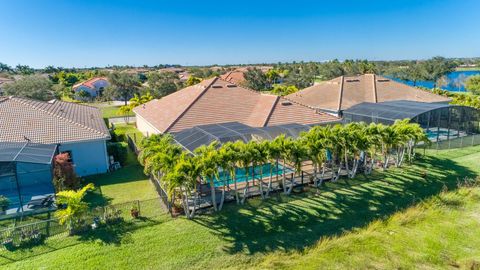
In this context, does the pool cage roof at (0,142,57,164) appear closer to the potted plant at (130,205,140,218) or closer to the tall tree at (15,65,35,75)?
the potted plant at (130,205,140,218)

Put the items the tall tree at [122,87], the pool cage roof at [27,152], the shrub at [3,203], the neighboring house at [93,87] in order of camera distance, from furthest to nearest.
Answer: the neighboring house at [93,87]
the tall tree at [122,87]
the pool cage roof at [27,152]
the shrub at [3,203]

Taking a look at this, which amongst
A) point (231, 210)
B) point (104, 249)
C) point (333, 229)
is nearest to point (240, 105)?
point (231, 210)

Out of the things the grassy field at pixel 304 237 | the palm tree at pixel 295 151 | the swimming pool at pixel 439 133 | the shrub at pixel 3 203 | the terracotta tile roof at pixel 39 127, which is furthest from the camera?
the swimming pool at pixel 439 133

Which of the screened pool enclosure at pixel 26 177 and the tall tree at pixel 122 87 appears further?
the tall tree at pixel 122 87

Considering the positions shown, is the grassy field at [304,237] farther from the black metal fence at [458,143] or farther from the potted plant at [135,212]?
the black metal fence at [458,143]

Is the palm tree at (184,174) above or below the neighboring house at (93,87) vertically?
below

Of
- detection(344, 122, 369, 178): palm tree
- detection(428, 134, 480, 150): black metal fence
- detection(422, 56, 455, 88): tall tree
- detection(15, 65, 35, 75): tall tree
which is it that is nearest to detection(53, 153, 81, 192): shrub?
detection(344, 122, 369, 178): palm tree

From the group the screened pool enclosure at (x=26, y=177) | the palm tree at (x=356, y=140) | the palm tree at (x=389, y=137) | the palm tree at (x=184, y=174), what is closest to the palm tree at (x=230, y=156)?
the palm tree at (x=184, y=174)
